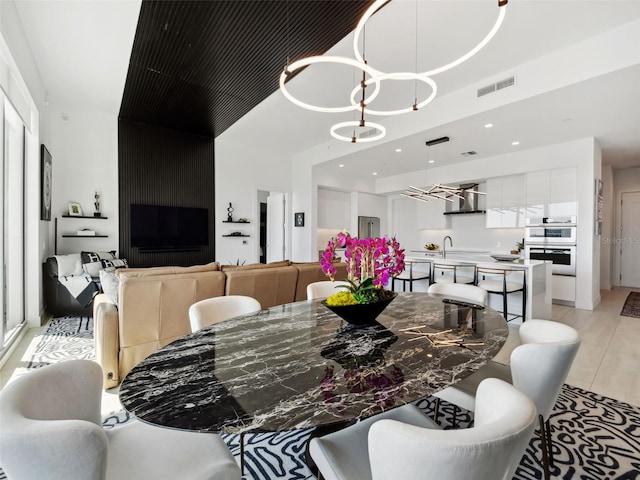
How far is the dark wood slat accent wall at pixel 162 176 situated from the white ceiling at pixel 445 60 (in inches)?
28.8

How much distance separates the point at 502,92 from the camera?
381cm

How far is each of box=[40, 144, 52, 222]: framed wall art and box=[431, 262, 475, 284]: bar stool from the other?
587 centimetres

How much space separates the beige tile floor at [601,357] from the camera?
242 centimetres

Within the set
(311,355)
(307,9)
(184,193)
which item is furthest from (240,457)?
(184,193)

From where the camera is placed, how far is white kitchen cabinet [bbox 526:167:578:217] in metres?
5.32

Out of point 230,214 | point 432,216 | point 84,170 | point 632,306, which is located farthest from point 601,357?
point 84,170

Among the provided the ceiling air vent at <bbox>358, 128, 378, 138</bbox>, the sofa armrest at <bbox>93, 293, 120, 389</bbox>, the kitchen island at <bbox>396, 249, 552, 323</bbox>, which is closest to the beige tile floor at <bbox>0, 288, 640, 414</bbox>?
the sofa armrest at <bbox>93, 293, 120, 389</bbox>

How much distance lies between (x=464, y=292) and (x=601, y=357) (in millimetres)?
1836

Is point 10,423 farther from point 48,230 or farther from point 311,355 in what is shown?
point 48,230

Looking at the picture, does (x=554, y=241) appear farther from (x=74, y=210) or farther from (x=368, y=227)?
(x=74, y=210)

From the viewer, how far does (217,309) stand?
6.59 feet

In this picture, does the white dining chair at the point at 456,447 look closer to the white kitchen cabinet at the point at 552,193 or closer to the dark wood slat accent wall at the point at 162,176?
the white kitchen cabinet at the point at 552,193

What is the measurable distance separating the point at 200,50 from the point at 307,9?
4.63 ft

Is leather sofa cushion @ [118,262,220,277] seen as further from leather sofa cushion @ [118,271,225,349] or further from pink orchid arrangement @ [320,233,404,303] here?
pink orchid arrangement @ [320,233,404,303]
